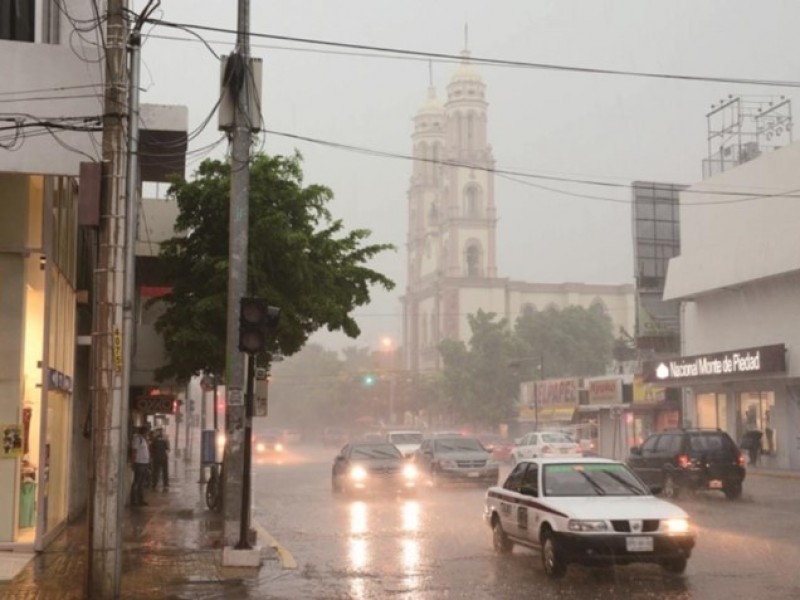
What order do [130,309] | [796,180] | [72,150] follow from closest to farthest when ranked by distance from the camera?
[130,309] → [72,150] → [796,180]

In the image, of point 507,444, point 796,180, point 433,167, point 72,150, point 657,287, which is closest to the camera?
point 72,150

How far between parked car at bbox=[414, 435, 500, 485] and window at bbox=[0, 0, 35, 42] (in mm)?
19516

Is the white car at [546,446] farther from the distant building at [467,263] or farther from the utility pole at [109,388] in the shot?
the distant building at [467,263]

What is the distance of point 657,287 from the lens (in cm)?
6100

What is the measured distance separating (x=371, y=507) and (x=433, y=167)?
11402 cm

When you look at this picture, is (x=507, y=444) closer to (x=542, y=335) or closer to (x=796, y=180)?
(x=796, y=180)

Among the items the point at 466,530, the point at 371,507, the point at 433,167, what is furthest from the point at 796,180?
the point at 433,167

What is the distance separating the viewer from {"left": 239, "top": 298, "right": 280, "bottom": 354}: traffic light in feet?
45.1

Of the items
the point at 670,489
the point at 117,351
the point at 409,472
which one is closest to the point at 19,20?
the point at 117,351

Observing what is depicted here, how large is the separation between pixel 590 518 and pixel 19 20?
1110 cm

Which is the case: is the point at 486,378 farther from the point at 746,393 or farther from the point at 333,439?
the point at 746,393

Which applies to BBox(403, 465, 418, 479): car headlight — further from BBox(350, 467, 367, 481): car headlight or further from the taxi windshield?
the taxi windshield

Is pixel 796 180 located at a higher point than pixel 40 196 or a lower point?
higher

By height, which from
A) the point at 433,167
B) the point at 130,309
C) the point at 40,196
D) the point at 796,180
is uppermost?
the point at 433,167
